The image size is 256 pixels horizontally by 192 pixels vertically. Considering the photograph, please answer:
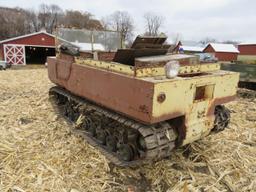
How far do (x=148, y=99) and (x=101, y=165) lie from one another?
1.57 metres

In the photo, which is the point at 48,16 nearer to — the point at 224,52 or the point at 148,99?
the point at 224,52

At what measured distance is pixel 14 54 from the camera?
27.0 m

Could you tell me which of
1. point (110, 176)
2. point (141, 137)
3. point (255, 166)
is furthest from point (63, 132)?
point (255, 166)

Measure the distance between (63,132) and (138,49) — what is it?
2351 mm

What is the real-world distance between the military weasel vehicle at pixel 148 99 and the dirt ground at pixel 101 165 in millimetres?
293

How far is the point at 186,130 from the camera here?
4.11m

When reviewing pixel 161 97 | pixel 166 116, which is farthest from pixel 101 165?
pixel 161 97

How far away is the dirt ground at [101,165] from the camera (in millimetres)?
4148

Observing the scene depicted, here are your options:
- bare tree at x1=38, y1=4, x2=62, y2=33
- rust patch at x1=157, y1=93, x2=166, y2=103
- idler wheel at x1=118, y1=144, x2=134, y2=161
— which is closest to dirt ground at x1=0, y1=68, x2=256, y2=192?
idler wheel at x1=118, y1=144, x2=134, y2=161

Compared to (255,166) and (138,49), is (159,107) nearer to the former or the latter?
(138,49)

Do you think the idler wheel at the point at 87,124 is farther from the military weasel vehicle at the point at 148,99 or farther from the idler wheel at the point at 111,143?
the idler wheel at the point at 111,143

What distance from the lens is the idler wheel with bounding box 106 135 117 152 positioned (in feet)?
15.9

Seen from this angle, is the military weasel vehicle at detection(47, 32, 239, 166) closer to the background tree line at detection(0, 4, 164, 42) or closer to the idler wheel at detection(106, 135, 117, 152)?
the idler wheel at detection(106, 135, 117, 152)

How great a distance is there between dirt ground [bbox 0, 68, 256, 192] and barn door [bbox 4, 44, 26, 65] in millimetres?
22266
